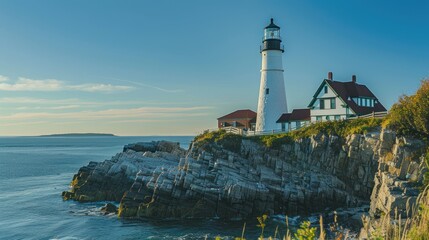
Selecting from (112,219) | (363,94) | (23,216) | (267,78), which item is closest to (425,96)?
(363,94)

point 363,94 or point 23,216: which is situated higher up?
point 363,94

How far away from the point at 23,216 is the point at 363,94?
36647 millimetres

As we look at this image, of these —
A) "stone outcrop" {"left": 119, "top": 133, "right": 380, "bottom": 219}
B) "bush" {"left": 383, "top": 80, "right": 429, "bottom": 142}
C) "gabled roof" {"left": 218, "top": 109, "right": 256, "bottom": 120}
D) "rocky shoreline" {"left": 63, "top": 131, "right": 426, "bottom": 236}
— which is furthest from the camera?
"gabled roof" {"left": 218, "top": 109, "right": 256, "bottom": 120}

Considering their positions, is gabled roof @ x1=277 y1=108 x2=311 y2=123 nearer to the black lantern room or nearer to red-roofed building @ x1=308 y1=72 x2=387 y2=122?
red-roofed building @ x1=308 y1=72 x2=387 y2=122

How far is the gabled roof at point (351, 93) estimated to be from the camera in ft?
134

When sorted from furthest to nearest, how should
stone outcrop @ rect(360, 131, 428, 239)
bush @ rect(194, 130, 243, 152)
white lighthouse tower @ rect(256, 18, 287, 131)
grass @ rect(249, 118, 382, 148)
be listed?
white lighthouse tower @ rect(256, 18, 287, 131), bush @ rect(194, 130, 243, 152), grass @ rect(249, 118, 382, 148), stone outcrop @ rect(360, 131, 428, 239)

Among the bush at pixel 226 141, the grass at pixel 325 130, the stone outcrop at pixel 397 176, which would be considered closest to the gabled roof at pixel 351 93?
the grass at pixel 325 130

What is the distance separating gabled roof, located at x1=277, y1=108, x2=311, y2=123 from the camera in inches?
1748

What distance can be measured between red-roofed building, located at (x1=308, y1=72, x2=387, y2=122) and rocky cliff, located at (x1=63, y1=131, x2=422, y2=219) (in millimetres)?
A: 7356

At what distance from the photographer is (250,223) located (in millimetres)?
27906

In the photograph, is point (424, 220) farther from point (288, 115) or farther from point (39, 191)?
point (39, 191)

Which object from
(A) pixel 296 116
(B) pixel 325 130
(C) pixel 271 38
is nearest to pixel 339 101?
(A) pixel 296 116

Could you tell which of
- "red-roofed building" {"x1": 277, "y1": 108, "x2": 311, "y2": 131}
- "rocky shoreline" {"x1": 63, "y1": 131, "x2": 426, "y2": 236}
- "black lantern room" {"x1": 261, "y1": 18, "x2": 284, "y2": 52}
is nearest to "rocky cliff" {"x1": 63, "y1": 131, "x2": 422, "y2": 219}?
"rocky shoreline" {"x1": 63, "y1": 131, "x2": 426, "y2": 236}

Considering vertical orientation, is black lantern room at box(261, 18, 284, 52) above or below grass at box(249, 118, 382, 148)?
above
